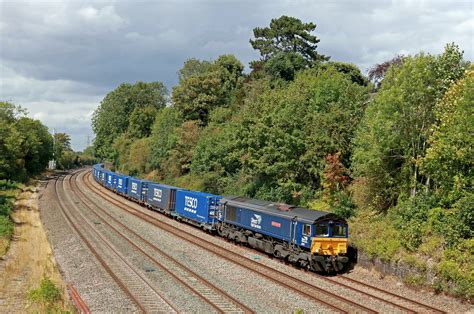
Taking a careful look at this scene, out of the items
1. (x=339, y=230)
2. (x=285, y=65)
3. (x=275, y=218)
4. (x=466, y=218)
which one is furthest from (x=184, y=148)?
(x=466, y=218)

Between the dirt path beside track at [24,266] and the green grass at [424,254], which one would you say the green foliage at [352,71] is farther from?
the dirt path beside track at [24,266]

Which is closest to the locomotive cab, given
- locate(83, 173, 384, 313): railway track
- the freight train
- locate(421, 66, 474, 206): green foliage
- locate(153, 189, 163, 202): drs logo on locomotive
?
the freight train

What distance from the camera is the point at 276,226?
2633 cm

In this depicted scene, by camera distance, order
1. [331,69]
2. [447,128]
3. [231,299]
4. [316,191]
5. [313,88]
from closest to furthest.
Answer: [231,299] → [447,128] → [316,191] → [313,88] → [331,69]

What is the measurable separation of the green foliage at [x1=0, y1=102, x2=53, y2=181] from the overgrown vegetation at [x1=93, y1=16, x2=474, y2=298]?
21943 millimetres

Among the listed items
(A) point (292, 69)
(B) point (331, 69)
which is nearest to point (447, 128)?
(B) point (331, 69)

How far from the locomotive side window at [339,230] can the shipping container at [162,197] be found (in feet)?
68.4

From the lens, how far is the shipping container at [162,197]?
139ft

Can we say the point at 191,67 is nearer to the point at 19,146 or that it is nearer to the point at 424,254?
the point at 19,146

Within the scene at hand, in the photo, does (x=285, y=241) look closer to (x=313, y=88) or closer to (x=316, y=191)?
(x=316, y=191)

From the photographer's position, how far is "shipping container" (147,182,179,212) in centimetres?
4250

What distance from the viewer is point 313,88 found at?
41.2 meters

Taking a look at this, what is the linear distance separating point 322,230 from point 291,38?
5222 cm

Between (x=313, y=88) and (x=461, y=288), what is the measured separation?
2499cm
